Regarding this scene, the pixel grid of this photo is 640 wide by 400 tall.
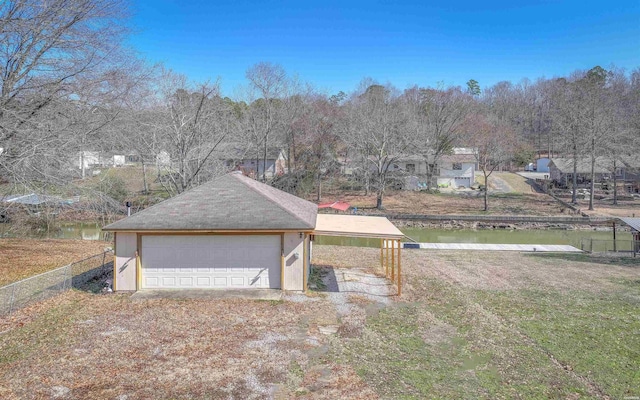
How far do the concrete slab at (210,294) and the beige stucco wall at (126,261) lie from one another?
18.7 inches

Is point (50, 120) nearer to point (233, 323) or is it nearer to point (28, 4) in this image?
point (28, 4)

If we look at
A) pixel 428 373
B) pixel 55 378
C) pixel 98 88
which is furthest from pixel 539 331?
pixel 98 88

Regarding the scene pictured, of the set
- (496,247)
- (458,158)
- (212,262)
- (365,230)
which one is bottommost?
(496,247)

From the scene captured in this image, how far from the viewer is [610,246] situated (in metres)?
23.1

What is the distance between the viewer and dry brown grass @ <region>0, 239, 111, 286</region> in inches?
540

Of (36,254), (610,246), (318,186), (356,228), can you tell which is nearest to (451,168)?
(318,186)

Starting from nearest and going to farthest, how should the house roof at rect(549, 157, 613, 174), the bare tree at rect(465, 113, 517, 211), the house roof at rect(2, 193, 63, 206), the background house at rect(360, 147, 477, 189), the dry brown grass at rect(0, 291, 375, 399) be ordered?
the dry brown grass at rect(0, 291, 375, 399)
the house roof at rect(2, 193, 63, 206)
the bare tree at rect(465, 113, 517, 211)
the house roof at rect(549, 157, 613, 174)
the background house at rect(360, 147, 477, 189)

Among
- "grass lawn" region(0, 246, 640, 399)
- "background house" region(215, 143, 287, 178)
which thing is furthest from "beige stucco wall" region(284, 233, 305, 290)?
"background house" region(215, 143, 287, 178)

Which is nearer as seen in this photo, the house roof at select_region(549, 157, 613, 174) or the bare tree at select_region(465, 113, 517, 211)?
the bare tree at select_region(465, 113, 517, 211)

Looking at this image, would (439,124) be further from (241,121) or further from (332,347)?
(332,347)

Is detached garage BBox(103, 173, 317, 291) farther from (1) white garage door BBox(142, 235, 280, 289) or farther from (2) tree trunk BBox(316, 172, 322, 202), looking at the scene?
(2) tree trunk BBox(316, 172, 322, 202)

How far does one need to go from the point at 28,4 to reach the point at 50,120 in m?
3.30

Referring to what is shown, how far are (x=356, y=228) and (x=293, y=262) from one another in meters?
2.25

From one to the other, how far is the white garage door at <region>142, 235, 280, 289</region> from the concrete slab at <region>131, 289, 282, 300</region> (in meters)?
0.16
